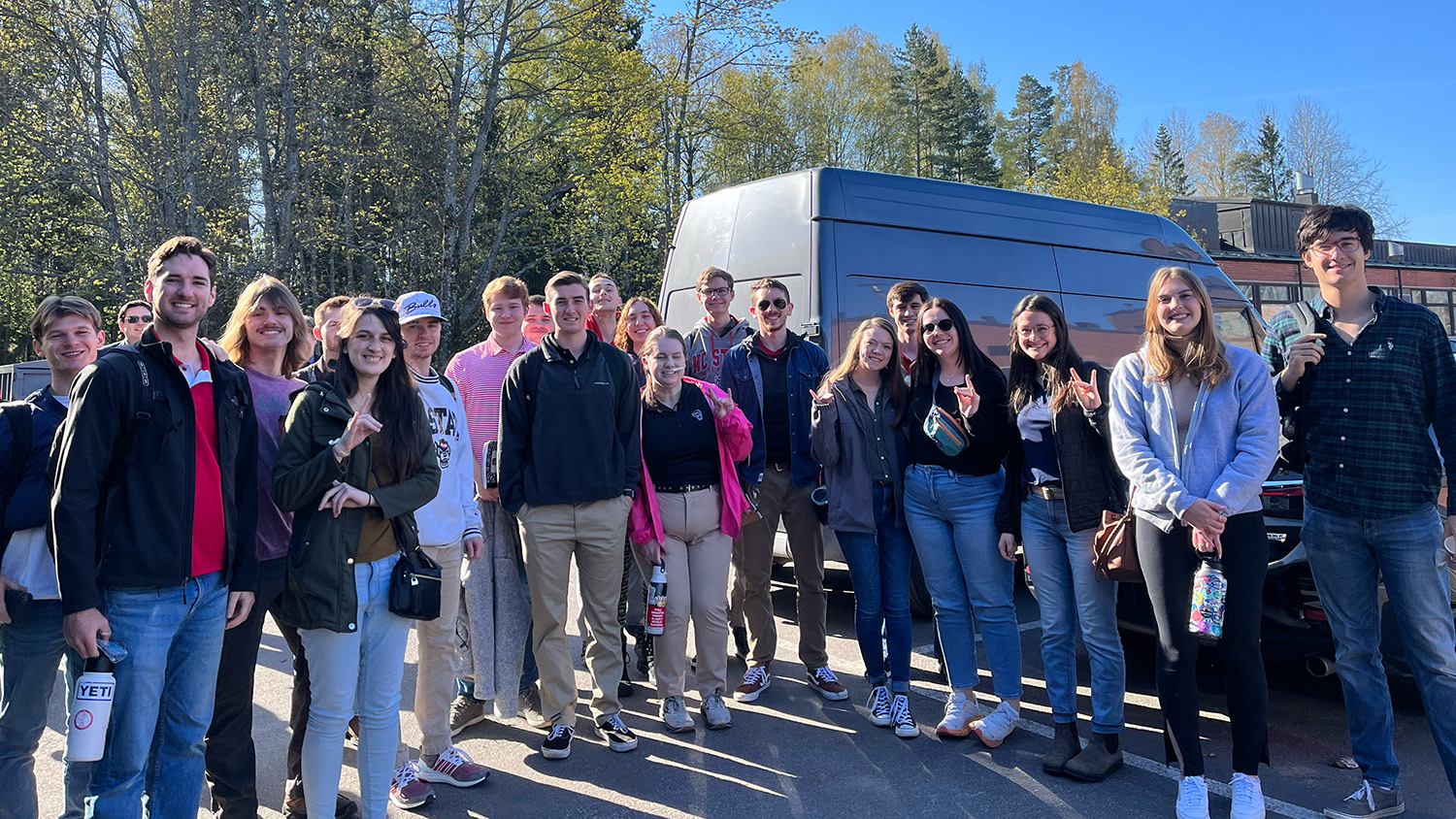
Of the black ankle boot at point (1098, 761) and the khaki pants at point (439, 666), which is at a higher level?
the khaki pants at point (439, 666)

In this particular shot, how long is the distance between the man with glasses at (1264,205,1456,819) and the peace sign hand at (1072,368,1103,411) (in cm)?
70

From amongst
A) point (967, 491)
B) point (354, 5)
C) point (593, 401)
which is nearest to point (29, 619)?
point (593, 401)

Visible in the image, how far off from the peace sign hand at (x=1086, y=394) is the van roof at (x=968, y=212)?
2.70 metres

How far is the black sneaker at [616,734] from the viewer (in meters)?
4.11

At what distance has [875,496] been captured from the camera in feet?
14.8

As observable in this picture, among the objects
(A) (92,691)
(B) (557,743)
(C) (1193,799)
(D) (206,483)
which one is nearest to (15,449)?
(D) (206,483)

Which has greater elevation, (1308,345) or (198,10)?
(198,10)

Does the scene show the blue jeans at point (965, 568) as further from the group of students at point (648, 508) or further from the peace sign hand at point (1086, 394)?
the peace sign hand at point (1086, 394)

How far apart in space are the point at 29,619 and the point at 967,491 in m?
3.46

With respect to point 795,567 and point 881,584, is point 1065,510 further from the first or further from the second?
point 795,567

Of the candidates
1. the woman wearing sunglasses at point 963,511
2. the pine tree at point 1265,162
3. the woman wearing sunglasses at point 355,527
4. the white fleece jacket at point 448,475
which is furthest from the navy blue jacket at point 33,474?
the pine tree at point 1265,162

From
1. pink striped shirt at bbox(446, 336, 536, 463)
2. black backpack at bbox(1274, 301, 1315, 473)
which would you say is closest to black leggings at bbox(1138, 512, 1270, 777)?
black backpack at bbox(1274, 301, 1315, 473)

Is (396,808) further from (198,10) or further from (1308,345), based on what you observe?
(198,10)

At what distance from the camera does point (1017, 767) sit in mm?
3875
